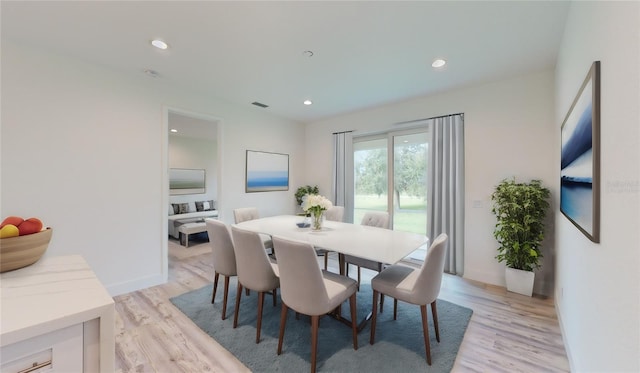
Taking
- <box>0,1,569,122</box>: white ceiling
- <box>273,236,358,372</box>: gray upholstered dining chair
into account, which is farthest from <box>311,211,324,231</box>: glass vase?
<box>0,1,569,122</box>: white ceiling

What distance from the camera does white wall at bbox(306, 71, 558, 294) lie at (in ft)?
9.37

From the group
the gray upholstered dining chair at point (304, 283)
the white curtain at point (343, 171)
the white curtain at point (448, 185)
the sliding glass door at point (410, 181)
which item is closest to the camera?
the gray upholstered dining chair at point (304, 283)

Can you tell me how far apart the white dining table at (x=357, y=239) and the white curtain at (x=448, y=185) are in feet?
4.47

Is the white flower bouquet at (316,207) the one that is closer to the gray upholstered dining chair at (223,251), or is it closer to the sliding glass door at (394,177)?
the gray upholstered dining chair at (223,251)

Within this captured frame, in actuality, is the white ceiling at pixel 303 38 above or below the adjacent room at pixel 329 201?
above

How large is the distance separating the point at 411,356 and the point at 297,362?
2.88 feet

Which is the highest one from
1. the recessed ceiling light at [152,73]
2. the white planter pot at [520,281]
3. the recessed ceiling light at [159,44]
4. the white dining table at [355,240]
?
the recessed ceiling light at [152,73]

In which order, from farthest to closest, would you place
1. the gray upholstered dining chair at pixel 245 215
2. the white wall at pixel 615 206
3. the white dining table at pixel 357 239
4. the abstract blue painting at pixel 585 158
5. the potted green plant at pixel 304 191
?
the potted green plant at pixel 304 191, the gray upholstered dining chair at pixel 245 215, the white dining table at pixel 357 239, the abstract blue painting at pixel 585 158, the white wall at pixel 615 206

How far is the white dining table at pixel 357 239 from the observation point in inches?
74.2

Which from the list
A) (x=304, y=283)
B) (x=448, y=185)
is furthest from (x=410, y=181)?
(x=304, y=283)

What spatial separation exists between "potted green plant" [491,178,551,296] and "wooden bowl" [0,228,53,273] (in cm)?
375

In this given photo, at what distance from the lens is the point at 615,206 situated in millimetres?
939

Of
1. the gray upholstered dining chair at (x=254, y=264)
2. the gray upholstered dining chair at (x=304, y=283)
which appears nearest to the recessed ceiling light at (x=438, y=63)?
the gray upholstered dining chair at (x=304, y=283)

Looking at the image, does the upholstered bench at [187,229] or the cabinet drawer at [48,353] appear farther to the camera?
the upholstered bench at [187,229]
